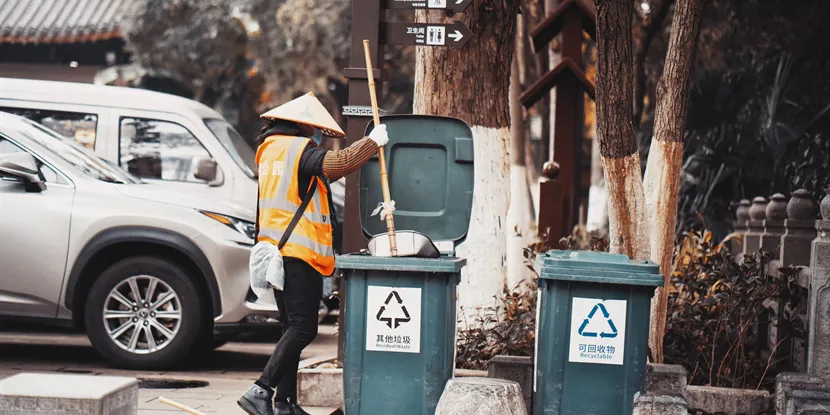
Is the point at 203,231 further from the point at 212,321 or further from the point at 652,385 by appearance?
the point at 652,385

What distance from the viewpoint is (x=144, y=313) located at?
29.8ft

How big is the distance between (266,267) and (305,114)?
2.84ft

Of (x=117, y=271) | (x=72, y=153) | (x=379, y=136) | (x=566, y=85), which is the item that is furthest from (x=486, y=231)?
(x=566, y=85)

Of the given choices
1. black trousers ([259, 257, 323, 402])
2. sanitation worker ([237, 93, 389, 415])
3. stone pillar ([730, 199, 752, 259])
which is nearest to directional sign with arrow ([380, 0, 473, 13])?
sanitation worker ([237, 93, 389, 415])

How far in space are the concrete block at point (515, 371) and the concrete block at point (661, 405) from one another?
1.35 m

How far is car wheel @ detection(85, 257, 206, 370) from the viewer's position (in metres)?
9.02

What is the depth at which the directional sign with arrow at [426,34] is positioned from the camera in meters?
7.64

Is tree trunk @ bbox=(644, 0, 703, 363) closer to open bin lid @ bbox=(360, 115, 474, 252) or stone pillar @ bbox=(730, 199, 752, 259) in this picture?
open bin lid @ bbox=(360, 115, 474, 252)

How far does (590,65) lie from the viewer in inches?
1021

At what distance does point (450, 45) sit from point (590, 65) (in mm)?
18718

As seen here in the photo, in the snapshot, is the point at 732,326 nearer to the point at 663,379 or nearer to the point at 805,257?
the point at 805,257

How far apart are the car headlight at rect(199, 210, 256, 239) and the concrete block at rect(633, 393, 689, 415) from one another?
4127 millimetres

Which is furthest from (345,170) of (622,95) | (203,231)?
(203,231)

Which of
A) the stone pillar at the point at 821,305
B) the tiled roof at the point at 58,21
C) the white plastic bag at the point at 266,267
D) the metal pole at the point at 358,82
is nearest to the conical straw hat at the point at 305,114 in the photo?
the white plastic bag at the point at 266,267
